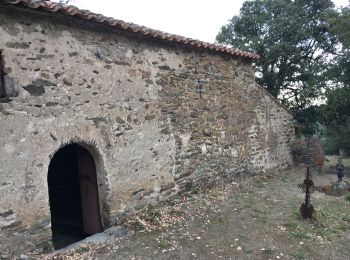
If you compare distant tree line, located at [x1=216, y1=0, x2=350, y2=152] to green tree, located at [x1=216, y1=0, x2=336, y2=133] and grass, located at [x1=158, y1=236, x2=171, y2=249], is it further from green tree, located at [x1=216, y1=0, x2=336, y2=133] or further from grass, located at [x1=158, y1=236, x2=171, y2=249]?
grass, located at [x1=158, y1=236, x2=171, y2=249]

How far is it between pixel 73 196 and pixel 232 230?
325 centimetres

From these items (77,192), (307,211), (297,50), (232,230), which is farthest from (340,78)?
(77,192)

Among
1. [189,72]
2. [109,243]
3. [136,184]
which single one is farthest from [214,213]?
[189,72]

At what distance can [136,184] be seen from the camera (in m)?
6.62

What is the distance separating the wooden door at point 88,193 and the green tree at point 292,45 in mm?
12139

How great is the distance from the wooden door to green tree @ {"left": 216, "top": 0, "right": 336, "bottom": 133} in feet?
39.8

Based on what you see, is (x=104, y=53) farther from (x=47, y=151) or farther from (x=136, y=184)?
(x=136, y=184)

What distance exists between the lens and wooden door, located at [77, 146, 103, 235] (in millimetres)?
6188

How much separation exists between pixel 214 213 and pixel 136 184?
1.70 meters

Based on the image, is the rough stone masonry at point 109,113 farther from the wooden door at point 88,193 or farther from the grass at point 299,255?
the grass at point 299,255

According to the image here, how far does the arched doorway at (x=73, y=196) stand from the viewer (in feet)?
20.4

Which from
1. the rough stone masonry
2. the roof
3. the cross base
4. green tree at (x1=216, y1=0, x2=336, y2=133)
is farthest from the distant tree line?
the cross base

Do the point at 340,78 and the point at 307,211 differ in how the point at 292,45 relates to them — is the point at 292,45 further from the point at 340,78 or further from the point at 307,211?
the point at 307,211

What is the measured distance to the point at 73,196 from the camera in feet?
22.6
